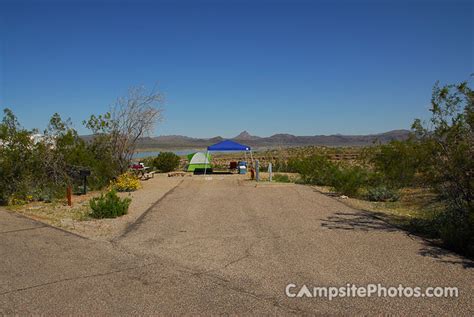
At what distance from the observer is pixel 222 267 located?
22.3 ft

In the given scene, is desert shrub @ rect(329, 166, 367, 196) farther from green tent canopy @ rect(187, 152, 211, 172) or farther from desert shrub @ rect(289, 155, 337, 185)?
green tent canopy @ rect(187, 152, 211, 172)

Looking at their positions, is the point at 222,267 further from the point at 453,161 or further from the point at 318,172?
the point at 318,172

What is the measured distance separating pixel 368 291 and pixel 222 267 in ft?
7.31

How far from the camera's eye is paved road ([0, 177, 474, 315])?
5258mm

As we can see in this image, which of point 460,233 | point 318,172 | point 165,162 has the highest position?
point 165,162

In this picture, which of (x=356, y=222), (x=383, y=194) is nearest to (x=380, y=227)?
(x=356, y=222)

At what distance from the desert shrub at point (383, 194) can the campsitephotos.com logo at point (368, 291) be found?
31.6 feet

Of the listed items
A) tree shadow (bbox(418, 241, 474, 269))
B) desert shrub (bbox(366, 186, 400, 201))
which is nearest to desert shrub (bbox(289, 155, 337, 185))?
desert shrub (bbox(366, 186, 400, 201))

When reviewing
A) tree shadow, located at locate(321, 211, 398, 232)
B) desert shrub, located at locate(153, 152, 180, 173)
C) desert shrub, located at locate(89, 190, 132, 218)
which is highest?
desert shrub, located at locate(153, 152, 180, 173)

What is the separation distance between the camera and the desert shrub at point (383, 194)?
49.4 ft

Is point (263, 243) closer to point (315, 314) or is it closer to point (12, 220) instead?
point (315, 314)

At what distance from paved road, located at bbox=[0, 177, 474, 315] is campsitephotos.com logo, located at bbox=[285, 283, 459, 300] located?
0.12m

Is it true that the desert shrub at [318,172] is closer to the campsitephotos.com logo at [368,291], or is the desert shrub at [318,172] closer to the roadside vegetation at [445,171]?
the roadside vegetation at [445,171]

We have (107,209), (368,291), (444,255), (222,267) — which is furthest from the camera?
(107,209)
